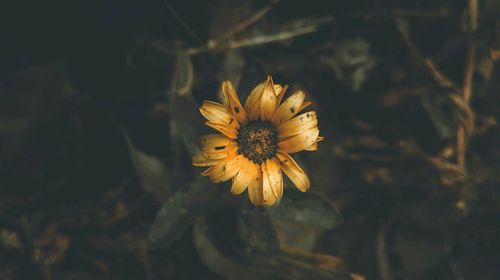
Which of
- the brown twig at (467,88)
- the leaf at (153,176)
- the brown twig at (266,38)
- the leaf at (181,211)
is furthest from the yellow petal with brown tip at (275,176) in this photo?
the brown twig at (467,88)

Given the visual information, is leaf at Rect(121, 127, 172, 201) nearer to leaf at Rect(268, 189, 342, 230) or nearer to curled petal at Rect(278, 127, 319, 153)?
leaf at Rect(268, 189, 342, 230)

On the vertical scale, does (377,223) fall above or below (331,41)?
below

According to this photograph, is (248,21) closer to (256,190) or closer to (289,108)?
(289,108)

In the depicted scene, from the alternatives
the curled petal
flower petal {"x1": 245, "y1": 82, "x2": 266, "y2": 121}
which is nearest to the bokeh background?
flower petal {"x1": 245, "y1": 82, "x2": 266, "y2": 121}

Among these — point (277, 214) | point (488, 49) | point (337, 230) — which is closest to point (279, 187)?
point (277, 214)

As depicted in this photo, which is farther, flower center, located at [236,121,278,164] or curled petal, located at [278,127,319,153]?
flower center, located at [236,121,278,164]

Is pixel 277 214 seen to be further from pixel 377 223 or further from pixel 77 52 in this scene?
pixel 77 52
